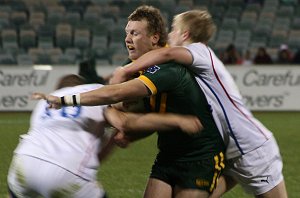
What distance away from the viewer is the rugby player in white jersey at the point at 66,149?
3.88 m

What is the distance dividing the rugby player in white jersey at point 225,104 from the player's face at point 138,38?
0.09 metres

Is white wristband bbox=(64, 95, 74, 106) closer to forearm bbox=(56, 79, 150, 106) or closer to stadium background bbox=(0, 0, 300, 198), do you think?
forearm bbox=(56, 79, 150, 106)

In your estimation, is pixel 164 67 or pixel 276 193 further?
pixel 276 193

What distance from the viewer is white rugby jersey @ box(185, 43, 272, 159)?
4.43m

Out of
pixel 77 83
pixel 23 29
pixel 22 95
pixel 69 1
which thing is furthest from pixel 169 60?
pixel 69 1

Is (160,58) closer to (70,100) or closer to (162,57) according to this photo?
(162,57)

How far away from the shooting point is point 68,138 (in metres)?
3.96

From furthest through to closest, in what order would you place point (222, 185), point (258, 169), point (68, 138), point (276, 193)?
1. point (222, 185)
2. point (276, 193)
3. point (258, 169)
4. point (68, 138)

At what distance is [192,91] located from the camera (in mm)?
4340

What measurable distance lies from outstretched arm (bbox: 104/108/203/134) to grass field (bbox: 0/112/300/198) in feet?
10.9

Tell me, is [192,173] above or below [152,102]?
below

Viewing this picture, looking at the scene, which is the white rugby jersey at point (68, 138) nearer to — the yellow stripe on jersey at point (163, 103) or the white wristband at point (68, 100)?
the white wristband at point (68, 100)

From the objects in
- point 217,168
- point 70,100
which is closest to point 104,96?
point 70,100

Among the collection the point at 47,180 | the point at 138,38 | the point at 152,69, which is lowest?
the point at 47,180
